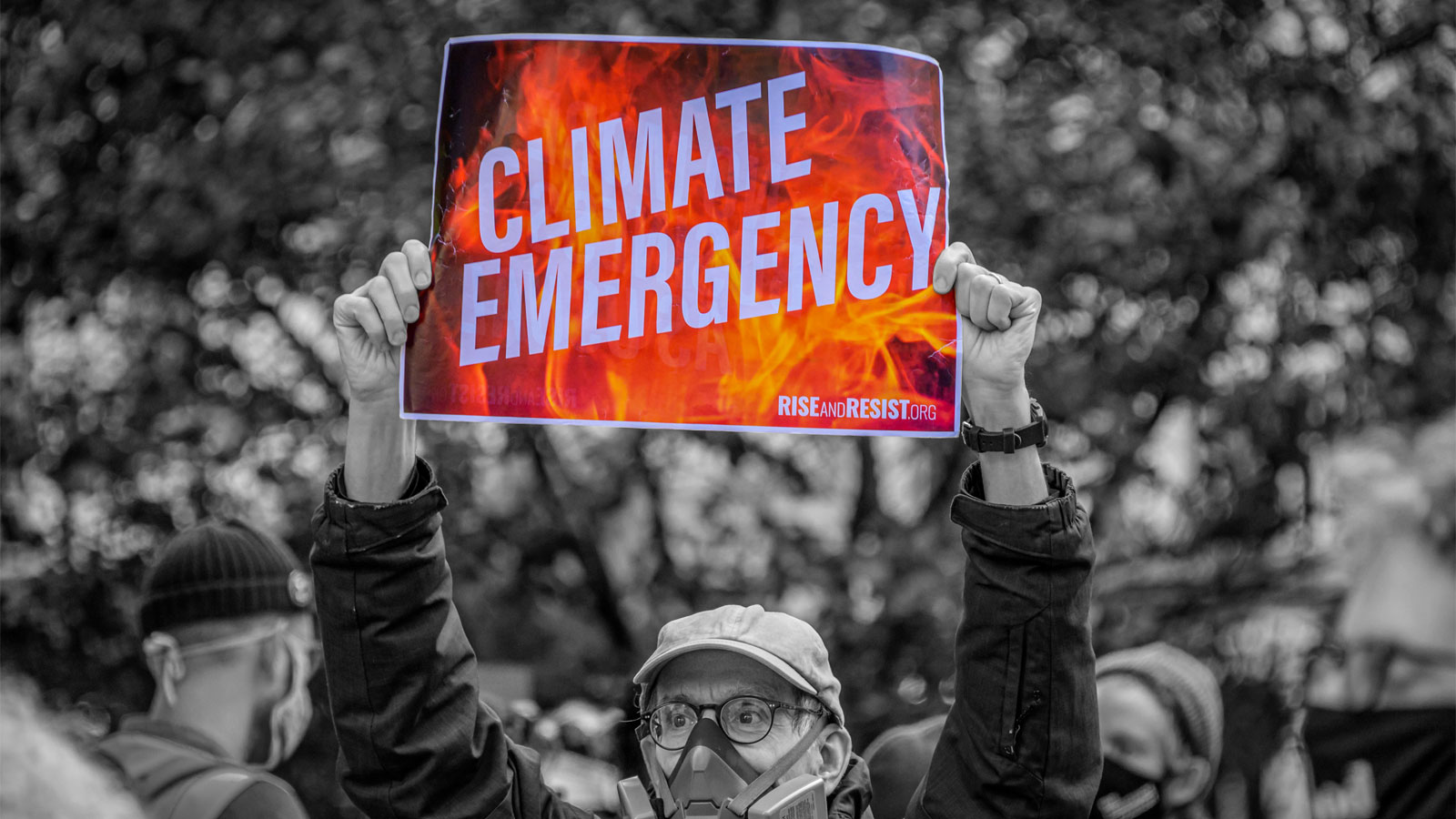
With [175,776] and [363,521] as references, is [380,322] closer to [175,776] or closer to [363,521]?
[363,521]

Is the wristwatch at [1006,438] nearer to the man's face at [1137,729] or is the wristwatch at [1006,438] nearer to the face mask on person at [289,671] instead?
the man's face at [1137,729]

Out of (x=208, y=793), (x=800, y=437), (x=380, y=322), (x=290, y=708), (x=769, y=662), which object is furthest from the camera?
(x=800, y=437)

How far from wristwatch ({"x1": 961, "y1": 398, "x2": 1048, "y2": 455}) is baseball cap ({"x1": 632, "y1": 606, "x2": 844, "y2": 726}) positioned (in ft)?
1.50

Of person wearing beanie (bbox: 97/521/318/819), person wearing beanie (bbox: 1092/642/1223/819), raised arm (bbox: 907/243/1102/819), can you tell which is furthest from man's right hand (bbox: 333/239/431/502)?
person wearing beanie (bbox: 1092/642/1223/819)

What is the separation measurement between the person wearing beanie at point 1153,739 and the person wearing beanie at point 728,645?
1.30 m

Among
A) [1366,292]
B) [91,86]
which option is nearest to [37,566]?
[91,86]

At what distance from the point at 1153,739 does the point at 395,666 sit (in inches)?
80.3

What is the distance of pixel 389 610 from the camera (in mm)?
2131

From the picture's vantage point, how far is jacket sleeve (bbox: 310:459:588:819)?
6.97 feet

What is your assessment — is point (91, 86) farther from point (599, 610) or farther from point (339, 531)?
point (339, 531)

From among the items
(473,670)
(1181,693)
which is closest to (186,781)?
(473,670)

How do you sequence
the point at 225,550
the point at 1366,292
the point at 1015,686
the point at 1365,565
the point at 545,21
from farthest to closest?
the point at 1366,292, the point at 545,21, the point at 225,550, the point at 1365,565, the point at 1015,686

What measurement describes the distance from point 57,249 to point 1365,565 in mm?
5707

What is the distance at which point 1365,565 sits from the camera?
2.96 metres
